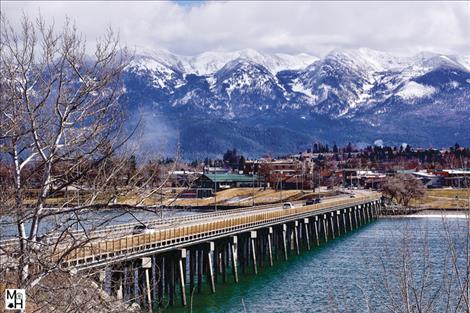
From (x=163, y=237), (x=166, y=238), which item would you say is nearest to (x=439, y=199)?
(x=166, y=238)

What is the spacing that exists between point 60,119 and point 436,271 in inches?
1998

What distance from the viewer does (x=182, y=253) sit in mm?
48969

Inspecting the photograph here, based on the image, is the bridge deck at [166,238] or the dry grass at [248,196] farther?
the dry grass at [248,196]

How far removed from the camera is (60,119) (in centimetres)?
1608

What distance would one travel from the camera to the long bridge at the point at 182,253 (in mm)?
→ 33375

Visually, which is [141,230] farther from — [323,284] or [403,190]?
[403,190]

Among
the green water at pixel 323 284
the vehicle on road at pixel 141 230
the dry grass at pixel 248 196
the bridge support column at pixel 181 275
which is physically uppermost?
the dry grass at pixel 248 196

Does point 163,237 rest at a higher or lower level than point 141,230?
lower

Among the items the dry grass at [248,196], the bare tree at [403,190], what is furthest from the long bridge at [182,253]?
the bare tree at [403,190]

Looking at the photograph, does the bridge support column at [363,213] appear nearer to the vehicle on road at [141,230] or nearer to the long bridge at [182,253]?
the long bridge at [182,253]

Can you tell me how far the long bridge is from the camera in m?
33.4

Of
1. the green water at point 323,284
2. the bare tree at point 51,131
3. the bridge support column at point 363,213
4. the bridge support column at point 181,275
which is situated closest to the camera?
the bare tree at point 51,131

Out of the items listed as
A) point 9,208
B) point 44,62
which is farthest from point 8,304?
point 44,62

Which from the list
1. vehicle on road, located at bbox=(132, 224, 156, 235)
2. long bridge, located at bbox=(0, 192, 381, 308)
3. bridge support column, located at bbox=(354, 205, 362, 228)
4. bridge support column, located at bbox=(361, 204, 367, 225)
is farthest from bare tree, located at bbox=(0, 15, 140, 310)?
bridge support column, located at bbox=(361, 204, 367, 225)
